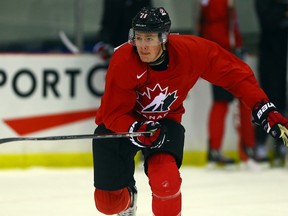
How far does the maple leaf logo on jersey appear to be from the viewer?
3.16 metres

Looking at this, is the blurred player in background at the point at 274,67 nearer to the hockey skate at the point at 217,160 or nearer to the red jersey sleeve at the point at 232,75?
the hockey skate at the point at 217,160

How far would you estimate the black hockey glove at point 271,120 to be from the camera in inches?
120

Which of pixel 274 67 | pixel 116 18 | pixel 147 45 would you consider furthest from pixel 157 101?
pixel 274 67

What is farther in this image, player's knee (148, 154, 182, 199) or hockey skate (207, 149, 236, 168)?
hockey skate (207, 149, 236, 168)

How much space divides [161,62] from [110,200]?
2.22 ft

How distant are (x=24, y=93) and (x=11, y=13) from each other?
63 cm

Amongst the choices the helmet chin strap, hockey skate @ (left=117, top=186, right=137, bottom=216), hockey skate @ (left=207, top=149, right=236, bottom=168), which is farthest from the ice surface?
the helmet chin strap

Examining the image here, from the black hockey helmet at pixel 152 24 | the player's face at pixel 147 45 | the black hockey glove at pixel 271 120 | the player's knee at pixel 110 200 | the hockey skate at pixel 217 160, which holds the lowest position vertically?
the hockey skate at pixel 217 160

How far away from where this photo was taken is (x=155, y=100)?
126 inches

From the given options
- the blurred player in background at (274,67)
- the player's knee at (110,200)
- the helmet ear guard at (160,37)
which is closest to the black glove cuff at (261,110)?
the helmet ear guard at (160,37)

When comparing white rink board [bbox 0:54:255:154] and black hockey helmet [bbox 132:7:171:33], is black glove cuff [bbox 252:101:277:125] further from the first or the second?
white rink board [bbox 0:54:255:154]

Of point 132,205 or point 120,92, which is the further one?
point 132,205

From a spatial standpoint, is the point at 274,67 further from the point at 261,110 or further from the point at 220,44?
the point at 261,110

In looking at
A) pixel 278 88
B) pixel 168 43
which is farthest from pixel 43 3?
pixel 168 43
